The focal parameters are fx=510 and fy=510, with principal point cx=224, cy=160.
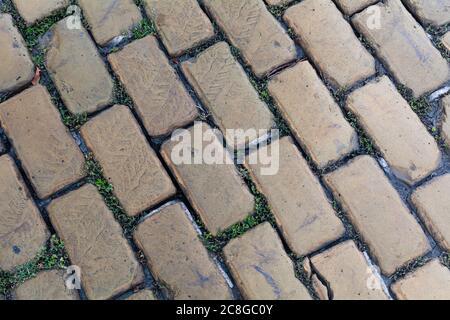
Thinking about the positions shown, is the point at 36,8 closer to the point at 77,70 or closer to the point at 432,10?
the point at 77,70

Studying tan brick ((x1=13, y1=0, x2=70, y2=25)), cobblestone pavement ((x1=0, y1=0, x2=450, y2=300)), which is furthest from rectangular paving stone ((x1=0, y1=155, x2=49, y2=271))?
tan brick ((x1=13, y1=0, x2=70, y2=25))

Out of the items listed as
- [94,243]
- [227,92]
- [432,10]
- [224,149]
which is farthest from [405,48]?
[94,243]

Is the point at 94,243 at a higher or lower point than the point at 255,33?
lower

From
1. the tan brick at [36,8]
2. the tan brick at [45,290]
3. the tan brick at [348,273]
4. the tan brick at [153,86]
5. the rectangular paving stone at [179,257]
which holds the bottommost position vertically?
the tan brick at [348,273]

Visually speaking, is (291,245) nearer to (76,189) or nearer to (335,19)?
(76,189)

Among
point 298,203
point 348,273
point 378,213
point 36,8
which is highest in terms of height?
point 36,8

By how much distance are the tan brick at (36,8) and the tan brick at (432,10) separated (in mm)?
1644

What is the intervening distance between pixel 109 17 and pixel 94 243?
1.04m

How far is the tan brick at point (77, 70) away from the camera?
2242 mm

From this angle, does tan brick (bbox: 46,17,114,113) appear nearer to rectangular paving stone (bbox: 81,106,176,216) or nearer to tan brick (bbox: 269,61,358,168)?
rectangular paving stone (bbox: 81,106,176,216)

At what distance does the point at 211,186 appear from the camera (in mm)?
2133

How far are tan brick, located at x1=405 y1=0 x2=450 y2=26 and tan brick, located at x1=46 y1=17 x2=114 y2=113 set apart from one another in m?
1.47

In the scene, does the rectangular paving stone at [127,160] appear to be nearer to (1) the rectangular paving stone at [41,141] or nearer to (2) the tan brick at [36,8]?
(1) the rectangular paving stone at [41,141]

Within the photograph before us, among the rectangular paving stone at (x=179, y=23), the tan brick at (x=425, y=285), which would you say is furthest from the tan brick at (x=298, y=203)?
the rectangular paving stone at (x=179, y=23)
